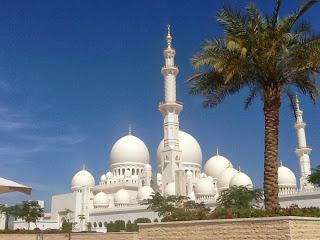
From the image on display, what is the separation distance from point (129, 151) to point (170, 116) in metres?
17.7

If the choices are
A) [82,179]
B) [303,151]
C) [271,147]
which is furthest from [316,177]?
[82,179]

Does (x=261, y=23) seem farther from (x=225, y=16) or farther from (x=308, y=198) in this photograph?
(x=308, y=198)

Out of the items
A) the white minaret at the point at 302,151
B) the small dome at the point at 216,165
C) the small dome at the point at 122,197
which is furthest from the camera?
the small dome at the point at 216,165

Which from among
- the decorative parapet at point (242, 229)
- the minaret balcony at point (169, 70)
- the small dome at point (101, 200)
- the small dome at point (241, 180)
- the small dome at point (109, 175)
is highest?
the minaret balcony at point (169, 70)

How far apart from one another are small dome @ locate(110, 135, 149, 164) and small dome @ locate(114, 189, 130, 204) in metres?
6.09

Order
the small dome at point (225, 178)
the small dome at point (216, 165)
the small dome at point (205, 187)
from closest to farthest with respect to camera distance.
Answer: the small dome at point (205, 187), the small dome at point (225, 178), the small dome at point (216, 165)

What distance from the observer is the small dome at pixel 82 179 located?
7749 cm

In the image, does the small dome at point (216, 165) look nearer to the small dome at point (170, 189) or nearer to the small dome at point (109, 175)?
the small dome at point (170, 189)

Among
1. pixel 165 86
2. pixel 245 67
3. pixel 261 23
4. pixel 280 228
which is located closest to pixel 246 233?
pixel 280 228

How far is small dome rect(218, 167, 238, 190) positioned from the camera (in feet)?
202

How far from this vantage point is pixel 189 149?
6700cm

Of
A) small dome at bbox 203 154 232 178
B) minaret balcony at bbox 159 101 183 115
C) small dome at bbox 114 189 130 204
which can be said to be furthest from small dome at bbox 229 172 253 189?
small dome at bbox 114 189 130 204

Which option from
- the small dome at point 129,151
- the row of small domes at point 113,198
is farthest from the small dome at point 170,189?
the small dome at point 129,151

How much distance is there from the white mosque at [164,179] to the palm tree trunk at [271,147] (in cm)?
3270
